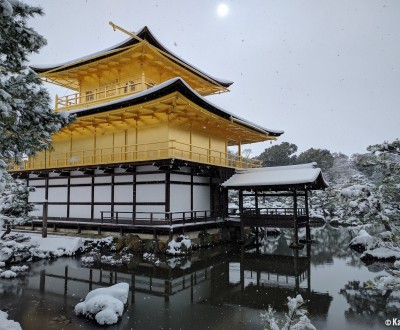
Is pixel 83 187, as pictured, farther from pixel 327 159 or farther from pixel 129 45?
pixel 327 159

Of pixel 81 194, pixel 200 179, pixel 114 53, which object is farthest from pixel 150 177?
pixel 114 53

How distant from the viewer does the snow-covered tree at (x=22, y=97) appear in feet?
20.6

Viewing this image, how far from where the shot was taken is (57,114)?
748 centimetres

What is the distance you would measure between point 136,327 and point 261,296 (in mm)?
4535

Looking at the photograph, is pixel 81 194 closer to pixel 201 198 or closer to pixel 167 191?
pixel 167 191

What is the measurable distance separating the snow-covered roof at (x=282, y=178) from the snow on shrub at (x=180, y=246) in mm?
5182

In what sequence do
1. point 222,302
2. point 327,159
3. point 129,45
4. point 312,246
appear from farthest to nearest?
point 327,159 < point 129,45 < point 312,246 < point 222,302

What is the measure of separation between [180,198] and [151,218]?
2.91m

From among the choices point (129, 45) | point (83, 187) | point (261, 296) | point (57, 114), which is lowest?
point (261, 296)

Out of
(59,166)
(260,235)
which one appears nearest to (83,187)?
(59,166)

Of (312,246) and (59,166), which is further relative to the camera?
(59,166)

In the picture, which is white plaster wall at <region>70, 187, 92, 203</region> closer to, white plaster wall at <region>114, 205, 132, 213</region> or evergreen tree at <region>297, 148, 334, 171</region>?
white plaster wall at <region>114, 205, 132, 213</region>

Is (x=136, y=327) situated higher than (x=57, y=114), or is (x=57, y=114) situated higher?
(x=57, y=114)

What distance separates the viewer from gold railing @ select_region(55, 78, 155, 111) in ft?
72.8
